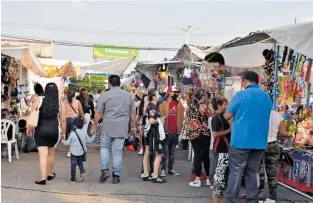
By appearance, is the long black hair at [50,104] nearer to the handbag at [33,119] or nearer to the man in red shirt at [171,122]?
the handbag at [33,119]

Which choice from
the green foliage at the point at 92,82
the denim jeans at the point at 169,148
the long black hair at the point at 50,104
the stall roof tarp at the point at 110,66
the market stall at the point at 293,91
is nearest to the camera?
the market stall at the point at 293,91

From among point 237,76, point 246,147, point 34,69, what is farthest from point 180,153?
point 246,147

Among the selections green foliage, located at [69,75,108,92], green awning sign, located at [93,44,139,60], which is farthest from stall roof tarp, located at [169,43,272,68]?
green foliage, located at [69,75,108,92]

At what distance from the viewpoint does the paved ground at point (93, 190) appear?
5.58 meters

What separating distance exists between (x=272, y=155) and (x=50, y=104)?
12.1ft

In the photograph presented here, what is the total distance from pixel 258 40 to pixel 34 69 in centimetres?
604

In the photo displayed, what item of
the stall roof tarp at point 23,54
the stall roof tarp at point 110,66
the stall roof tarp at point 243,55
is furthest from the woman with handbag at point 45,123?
the stall roof tarp at point 110,66

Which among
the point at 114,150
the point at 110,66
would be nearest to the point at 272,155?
the point at 114,150

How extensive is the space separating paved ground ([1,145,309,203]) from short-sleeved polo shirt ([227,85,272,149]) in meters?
1.48

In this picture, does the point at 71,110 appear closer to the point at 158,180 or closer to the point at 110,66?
the point at 158,180

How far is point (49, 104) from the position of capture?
20.7 ft

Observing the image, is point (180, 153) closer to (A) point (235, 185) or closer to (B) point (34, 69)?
(B) point (34, 69)

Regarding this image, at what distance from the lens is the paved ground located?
220 inches

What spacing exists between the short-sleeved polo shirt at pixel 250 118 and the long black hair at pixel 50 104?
10.2 ft
